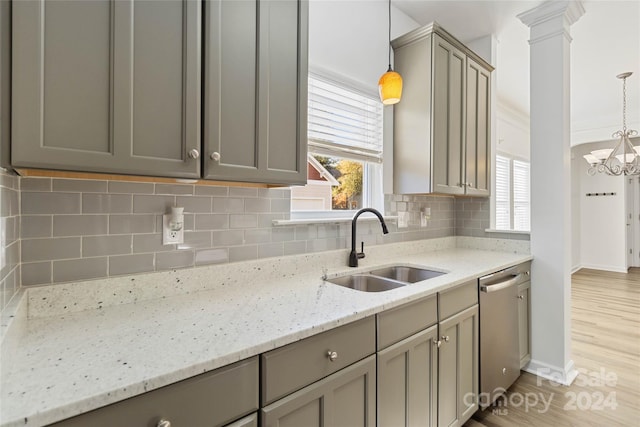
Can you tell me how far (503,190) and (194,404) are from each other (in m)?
5.11

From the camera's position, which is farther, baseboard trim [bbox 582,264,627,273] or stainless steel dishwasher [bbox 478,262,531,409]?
baseboard trim [bbox 582,264,627,273]

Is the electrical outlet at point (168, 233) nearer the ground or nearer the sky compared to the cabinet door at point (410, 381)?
nearer the sky

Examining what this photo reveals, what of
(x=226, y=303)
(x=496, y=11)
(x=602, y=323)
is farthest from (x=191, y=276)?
(x=602, y=323)

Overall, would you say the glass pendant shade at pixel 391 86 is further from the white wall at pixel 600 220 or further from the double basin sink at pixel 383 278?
the white wall at pixel 600 220

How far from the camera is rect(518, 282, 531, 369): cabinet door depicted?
2363 mm

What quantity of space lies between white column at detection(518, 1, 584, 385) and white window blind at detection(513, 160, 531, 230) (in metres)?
2.81

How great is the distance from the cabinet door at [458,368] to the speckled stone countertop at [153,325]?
0.24 meters

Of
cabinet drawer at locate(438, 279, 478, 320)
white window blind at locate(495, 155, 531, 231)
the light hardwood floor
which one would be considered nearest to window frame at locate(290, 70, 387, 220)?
cabinet drawer at locate(438, 279, 478, 320)

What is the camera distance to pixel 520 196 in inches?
204

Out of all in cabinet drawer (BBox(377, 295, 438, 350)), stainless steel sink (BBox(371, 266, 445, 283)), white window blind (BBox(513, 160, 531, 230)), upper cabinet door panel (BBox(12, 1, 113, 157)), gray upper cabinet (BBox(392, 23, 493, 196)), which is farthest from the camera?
white window blind (BBox(513, 160, 531, 230))

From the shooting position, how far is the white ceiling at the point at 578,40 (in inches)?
103

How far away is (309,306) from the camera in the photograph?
1245mm

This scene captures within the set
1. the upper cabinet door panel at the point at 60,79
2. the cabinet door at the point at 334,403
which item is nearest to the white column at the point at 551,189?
the cabinet door at the point at 334,403

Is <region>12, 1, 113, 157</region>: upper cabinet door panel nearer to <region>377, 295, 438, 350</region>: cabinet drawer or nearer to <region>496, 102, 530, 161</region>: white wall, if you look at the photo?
<region>377, 295, 438, 350</region>: cabinet drawer
